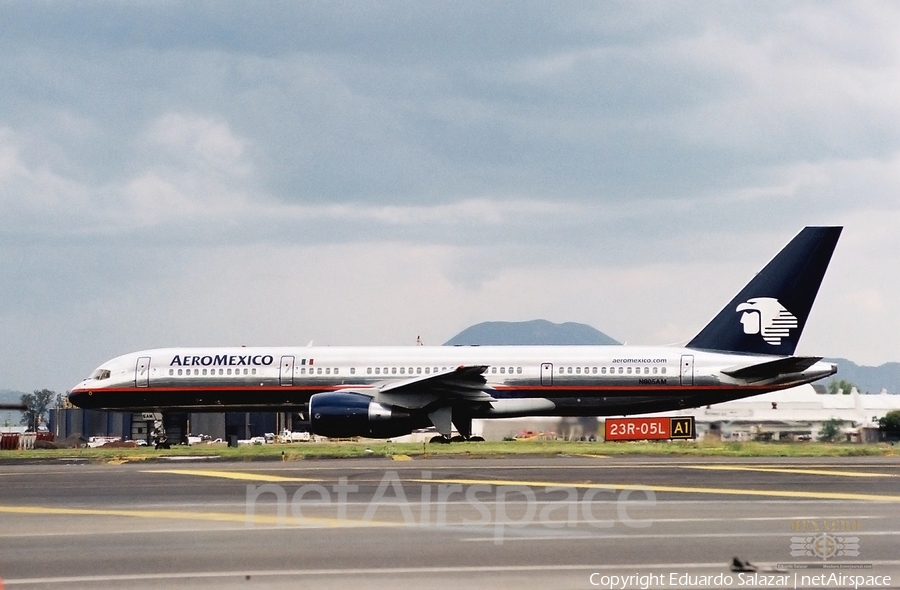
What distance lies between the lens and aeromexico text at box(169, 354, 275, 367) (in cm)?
3988

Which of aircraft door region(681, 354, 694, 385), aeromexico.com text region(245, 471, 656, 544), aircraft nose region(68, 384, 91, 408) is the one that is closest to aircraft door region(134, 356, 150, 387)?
aircraft nose region(68, 384, 91, 408)

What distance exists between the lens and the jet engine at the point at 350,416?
34.7 m

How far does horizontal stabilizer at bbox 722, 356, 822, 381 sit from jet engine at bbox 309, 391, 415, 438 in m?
11.9

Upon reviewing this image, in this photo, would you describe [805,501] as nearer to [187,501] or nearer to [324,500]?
[324,500]

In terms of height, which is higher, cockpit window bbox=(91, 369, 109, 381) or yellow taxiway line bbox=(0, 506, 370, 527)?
cockpit window bbox=(91, 369, 109, 381)

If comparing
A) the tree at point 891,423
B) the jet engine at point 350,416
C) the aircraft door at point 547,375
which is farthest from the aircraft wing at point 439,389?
the tree at point 891,423

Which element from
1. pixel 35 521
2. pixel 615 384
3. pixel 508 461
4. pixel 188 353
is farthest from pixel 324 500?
pixel 188 353

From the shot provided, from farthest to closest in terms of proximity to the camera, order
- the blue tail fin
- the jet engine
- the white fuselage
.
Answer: the blue tail fin, the white fuselage, the jet engine

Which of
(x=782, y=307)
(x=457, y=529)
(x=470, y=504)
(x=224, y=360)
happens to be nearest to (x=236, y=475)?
(x=470, y=504)

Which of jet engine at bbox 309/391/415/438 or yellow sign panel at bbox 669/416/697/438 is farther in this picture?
yellow sign panel at bbox 669/416/697/438

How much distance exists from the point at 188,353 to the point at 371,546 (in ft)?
99.4

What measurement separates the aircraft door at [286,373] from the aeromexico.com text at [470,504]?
19.4 metres

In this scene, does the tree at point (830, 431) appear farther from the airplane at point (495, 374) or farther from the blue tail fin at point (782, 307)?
the blue tail fin at point (782, 307)

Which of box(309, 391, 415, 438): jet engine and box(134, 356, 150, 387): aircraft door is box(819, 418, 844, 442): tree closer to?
box(309, 391, 415, 438): jet engine
